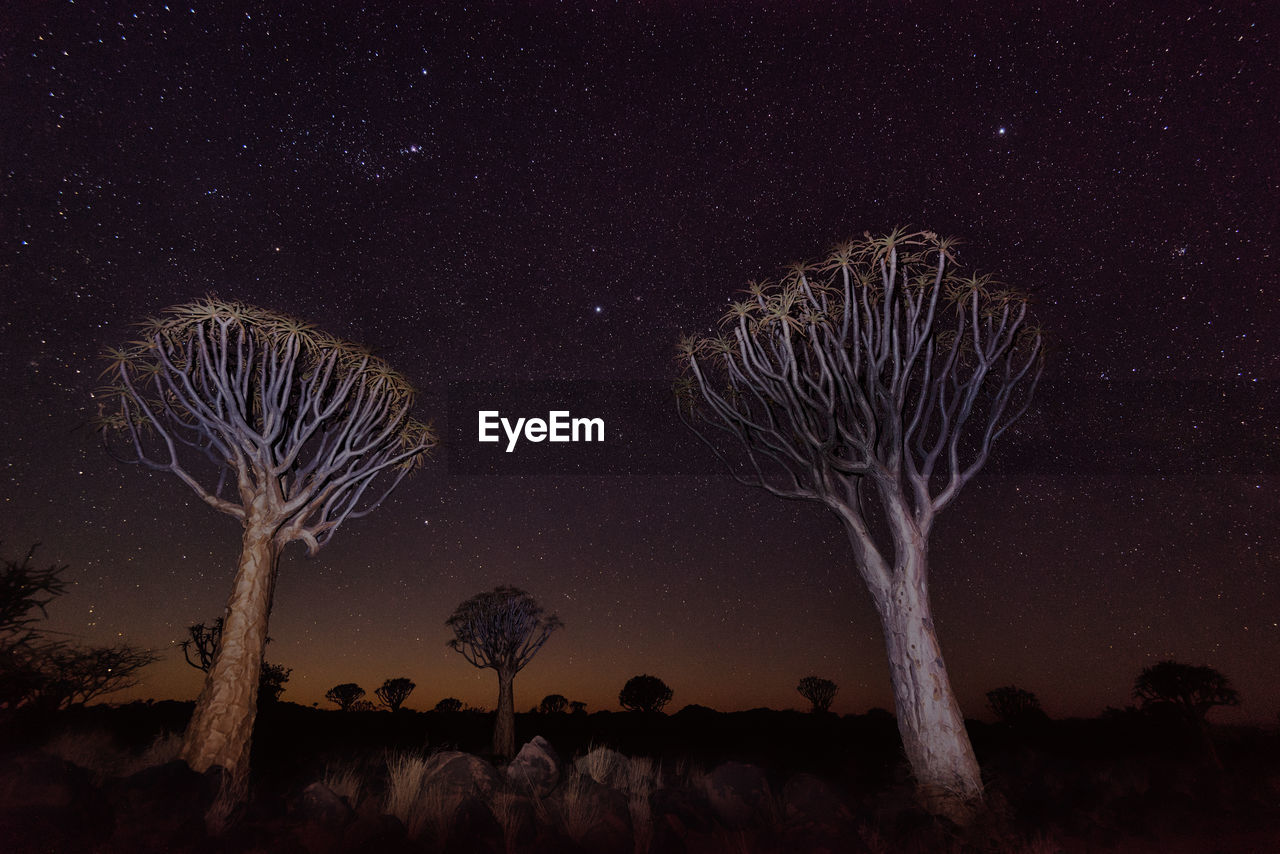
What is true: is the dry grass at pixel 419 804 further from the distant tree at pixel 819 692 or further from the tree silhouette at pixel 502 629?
the distant tree at pixel 819 692

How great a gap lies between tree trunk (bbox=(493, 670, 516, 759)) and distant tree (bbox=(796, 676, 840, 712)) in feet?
51.7

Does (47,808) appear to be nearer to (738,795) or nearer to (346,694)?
(738,795)

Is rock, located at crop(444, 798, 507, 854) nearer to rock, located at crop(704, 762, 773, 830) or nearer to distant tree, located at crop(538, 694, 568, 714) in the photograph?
rock, located at crop(704, 762, 773, 830)

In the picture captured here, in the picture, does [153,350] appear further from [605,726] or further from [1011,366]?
[605,726]

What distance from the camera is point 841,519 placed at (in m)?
7.93

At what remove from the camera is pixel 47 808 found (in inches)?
170

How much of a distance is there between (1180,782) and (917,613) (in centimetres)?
368

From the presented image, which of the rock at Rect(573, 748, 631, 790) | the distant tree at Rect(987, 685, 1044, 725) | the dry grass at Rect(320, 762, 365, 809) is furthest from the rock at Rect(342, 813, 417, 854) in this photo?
the distant tree at Rect(987, 685, 1044, 725)

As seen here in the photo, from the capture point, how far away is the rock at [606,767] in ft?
25.0

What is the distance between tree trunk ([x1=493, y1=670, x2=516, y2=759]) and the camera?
48.4 feet

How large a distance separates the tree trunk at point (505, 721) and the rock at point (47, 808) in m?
10.7

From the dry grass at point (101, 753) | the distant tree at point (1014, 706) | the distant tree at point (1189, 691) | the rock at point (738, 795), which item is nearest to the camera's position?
the rock at point (738, 795)

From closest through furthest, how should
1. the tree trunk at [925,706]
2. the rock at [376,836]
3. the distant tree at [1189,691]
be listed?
the rock at [376,836] < the tree trunk at [925,706] < the distant tree at [1189,691]

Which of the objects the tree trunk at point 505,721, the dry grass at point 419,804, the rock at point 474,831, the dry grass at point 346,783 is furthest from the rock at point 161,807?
the tree trunk at point 505,721
